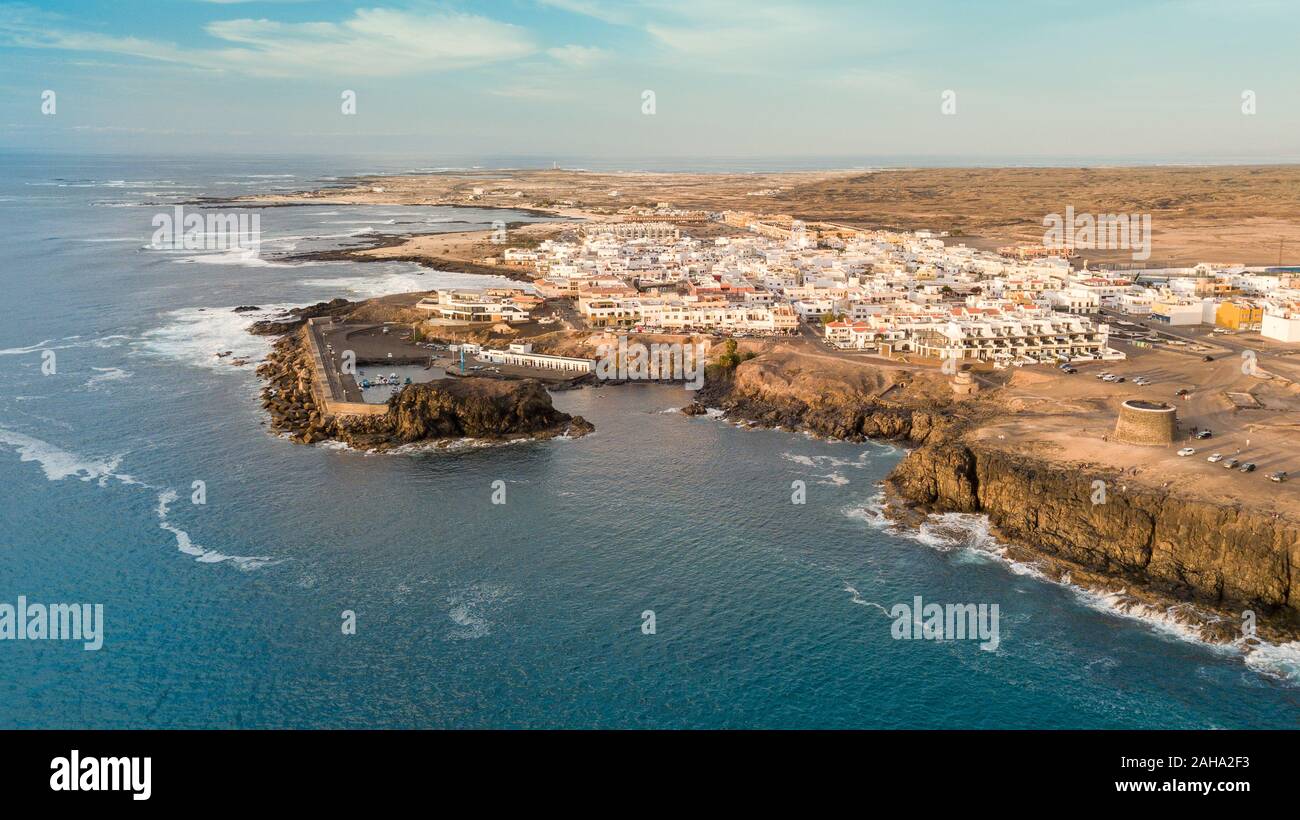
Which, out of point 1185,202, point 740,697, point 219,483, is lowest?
point 740,697

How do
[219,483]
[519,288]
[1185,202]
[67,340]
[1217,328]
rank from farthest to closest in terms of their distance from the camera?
[1185,202] → [519,288] → [67,340] → [1217,328] → [219,483]

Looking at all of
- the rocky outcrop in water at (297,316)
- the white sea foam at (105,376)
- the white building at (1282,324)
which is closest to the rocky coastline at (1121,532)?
the white building at (1282,324)

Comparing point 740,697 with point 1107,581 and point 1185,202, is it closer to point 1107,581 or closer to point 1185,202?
point 1107,581

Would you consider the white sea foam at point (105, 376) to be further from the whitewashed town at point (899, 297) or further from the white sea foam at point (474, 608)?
the white sea foam at point (474, 608)

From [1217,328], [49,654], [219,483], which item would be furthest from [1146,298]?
[49,654]

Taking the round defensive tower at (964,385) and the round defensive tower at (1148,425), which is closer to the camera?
the round defensive tower at (1148,425)

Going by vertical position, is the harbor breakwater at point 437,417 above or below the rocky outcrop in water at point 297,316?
below

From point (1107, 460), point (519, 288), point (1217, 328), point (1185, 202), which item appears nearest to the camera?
point (1107, 460)
